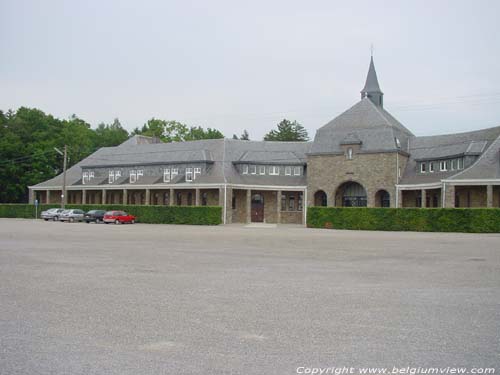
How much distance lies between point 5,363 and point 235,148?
54.0 m

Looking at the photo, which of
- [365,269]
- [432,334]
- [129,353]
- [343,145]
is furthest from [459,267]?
[343,145]

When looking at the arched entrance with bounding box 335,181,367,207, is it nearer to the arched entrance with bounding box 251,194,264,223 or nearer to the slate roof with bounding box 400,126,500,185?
the slate roof with bounding box 400,126,500,185

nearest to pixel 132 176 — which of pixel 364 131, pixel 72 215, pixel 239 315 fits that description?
pixel 72 215

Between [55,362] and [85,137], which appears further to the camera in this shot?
[85,137]

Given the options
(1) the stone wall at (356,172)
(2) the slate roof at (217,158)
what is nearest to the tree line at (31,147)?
(2) the slate roof at (217,158)

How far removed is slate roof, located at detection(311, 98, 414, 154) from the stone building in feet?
0.33

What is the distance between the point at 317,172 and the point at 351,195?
3929 millimetres

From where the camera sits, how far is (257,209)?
56719mm

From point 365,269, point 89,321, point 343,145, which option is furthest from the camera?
point 343,145

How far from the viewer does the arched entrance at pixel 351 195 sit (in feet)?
168

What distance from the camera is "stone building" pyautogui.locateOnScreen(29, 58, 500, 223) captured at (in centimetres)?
4562

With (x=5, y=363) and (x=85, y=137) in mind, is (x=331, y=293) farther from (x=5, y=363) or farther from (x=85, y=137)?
(x=85, y=137)

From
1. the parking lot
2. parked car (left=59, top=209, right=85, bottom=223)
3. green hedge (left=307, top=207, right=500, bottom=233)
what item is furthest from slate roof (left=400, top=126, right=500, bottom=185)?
parked car (left=59, top=209, right=85, bottom=223)

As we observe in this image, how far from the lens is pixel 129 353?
6.62 m
